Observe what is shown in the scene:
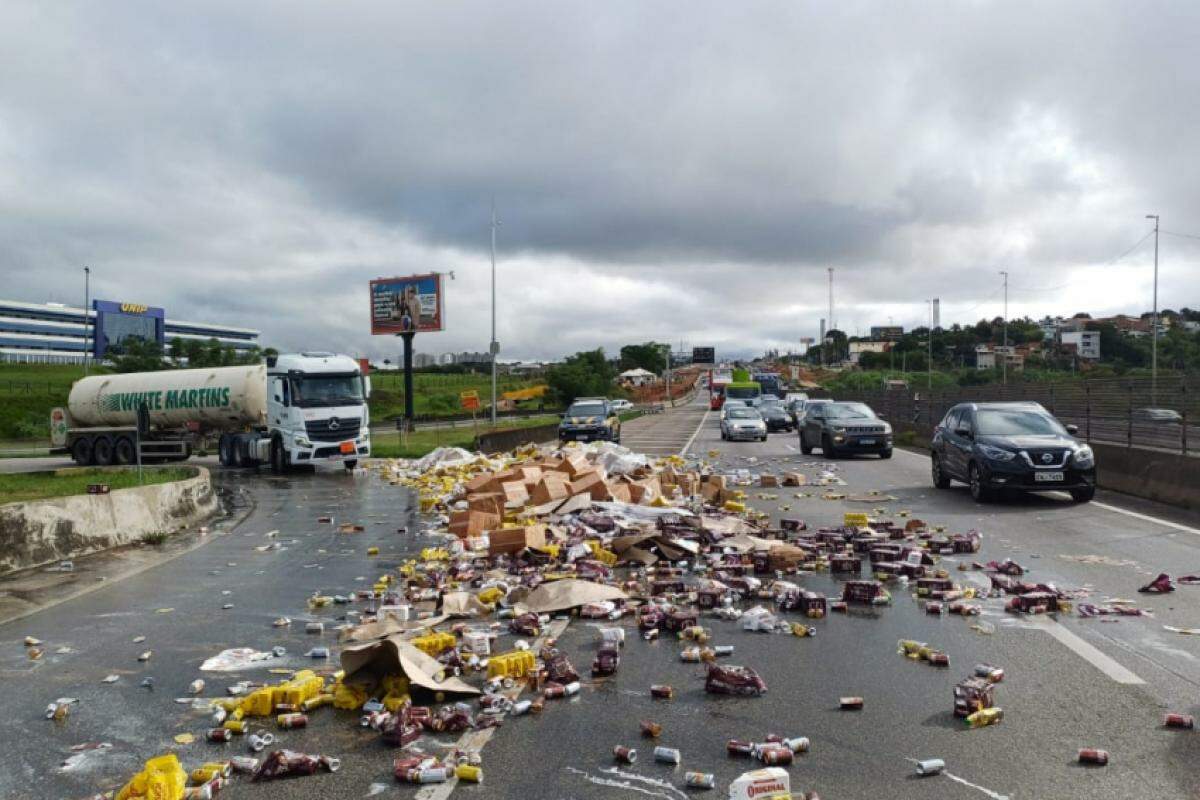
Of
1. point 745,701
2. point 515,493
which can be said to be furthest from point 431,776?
point 515,493

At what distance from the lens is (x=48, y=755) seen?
16.4 feet

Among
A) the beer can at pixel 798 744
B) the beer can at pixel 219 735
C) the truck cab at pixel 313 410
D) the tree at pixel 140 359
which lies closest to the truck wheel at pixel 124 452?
the truck cab at pixel 313 410

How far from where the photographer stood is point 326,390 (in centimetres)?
2823

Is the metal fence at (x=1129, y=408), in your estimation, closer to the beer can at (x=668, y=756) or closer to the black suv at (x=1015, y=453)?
the black suv at (x=1015, y=453)

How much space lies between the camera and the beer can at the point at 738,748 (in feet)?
15.6

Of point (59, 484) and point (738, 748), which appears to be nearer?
point (738, 748)

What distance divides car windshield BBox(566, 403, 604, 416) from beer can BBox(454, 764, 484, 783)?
32610 millimetres

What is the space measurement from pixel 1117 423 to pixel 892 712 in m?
17.0

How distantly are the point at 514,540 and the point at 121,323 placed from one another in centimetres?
14684

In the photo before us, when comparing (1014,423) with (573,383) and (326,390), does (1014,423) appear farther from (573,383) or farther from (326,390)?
(573,383)

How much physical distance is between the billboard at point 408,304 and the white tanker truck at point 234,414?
787 inches

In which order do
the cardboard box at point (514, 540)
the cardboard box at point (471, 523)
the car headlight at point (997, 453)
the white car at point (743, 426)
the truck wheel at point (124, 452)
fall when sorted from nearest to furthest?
the cardboard box at point (514, 540) < the cardboard box at point (471, 523) < the car headlight at point (997, 453) < the truck wheel at point (124, 452) < the white car at point (743, 426)

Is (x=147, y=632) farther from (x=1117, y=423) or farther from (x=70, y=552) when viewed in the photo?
(x=1117, y=423)

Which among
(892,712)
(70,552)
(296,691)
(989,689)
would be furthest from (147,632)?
(989,689)
